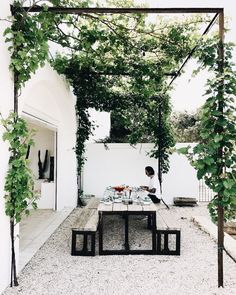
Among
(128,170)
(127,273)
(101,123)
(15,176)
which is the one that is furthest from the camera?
(101,123)

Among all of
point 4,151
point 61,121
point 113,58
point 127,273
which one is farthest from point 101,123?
point 4,151

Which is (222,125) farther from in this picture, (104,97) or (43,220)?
(104,97)

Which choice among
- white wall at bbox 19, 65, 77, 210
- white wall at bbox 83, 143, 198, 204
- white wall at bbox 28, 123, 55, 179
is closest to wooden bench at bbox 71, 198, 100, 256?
white wall at bbox 19, 65, 77, 210

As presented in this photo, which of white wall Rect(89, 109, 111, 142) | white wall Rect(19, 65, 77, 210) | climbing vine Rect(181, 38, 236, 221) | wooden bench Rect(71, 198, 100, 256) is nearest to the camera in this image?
climbing vine Rect(181, 38, 236, 221)

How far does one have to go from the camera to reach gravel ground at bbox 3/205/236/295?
3.75 m

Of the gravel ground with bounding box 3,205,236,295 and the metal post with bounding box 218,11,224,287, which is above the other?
the metal post with bounding box 218,11,224,287

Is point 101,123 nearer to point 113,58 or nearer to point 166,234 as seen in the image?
point 113,58

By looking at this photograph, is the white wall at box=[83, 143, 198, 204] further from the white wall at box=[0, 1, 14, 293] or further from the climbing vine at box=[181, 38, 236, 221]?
the white wall at box=[0, 1, 14, 293]

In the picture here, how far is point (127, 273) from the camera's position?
4.29 meters

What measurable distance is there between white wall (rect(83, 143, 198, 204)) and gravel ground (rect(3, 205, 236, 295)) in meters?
4.67

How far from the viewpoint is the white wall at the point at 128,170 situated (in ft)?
34.7

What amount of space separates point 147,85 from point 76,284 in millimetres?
4986

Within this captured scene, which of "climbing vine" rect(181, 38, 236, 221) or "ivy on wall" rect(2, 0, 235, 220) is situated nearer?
"climbing vine" rect(181, 38, 236, 221)

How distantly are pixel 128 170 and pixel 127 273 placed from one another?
650cm
